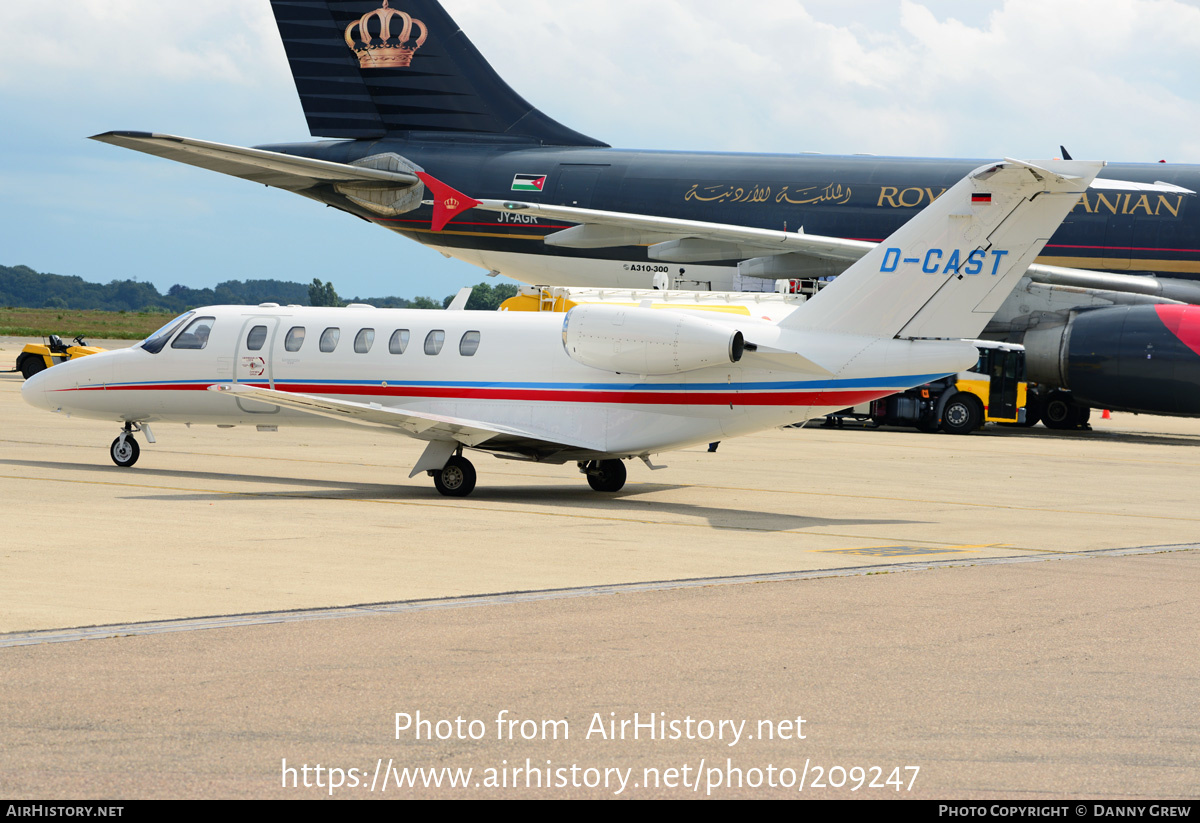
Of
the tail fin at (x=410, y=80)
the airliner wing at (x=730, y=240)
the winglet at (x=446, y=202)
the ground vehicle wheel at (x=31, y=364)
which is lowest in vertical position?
the ground vehicle wheel at (x=31, y=364)

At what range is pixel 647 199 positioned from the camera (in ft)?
117

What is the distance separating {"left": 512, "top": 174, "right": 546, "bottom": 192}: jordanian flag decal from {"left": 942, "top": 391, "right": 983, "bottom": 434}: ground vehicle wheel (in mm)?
12415

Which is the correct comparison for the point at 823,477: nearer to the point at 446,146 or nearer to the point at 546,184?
the point at 546,184

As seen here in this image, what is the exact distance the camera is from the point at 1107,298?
101ft

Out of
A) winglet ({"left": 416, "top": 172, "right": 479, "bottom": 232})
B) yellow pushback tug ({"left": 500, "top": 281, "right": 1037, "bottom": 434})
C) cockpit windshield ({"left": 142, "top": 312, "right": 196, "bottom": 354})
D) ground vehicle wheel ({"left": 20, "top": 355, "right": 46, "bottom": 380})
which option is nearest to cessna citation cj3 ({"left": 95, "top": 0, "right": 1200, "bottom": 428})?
yellow pushback tug ({"left": 500, "top": 281, "right": 1037, "bottom": 434})

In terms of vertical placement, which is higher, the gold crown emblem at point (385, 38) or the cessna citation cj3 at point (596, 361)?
the gold crown emblem at point (385, 38)

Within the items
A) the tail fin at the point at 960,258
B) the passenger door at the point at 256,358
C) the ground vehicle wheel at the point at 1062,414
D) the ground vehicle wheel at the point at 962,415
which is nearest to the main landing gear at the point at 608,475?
the tail fin at the point at 960,258

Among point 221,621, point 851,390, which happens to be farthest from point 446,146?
point 221,621

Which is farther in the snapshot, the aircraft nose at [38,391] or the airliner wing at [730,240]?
the airliner wing at [730,240]

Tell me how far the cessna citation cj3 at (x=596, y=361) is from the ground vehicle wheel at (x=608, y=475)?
0.02 m

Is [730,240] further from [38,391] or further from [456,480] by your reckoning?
[38,391]

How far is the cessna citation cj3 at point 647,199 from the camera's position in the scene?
100 ft

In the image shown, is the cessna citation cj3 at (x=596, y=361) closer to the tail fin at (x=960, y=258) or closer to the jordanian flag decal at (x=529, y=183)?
the tail fin at (x=960, y=258)

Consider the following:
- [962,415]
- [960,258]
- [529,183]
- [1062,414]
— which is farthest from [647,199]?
[960,258]
